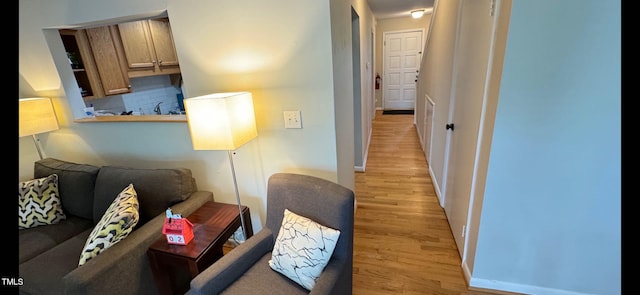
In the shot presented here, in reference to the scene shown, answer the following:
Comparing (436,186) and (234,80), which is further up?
(234,80)

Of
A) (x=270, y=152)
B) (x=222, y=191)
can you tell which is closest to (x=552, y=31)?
(x=270, y=152)

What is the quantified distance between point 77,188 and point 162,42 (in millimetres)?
2012

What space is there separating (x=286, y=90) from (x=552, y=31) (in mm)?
1351

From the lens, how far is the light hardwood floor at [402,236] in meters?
1.72

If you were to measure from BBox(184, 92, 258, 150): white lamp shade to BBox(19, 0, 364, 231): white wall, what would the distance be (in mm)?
347

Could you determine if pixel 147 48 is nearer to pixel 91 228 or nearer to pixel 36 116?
pixel 36 116

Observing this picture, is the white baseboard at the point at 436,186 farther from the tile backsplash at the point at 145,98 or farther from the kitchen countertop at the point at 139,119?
the tile backsplash at the point at 145,98

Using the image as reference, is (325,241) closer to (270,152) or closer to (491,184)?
(270,152)

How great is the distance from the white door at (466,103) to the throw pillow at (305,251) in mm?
1079

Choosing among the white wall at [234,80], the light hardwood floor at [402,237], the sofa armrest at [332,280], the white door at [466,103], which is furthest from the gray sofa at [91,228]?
the white door at [466,103]

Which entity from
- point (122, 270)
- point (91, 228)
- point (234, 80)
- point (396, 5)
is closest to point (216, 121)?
point (234, 80)

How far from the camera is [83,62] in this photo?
2.45m

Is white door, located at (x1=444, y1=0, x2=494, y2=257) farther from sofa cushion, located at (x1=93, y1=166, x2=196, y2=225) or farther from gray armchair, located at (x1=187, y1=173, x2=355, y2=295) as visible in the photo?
sofa cushion, located at (x1=93, y1=166, x2=196, y2=225)

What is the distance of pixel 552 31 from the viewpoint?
1.13m
